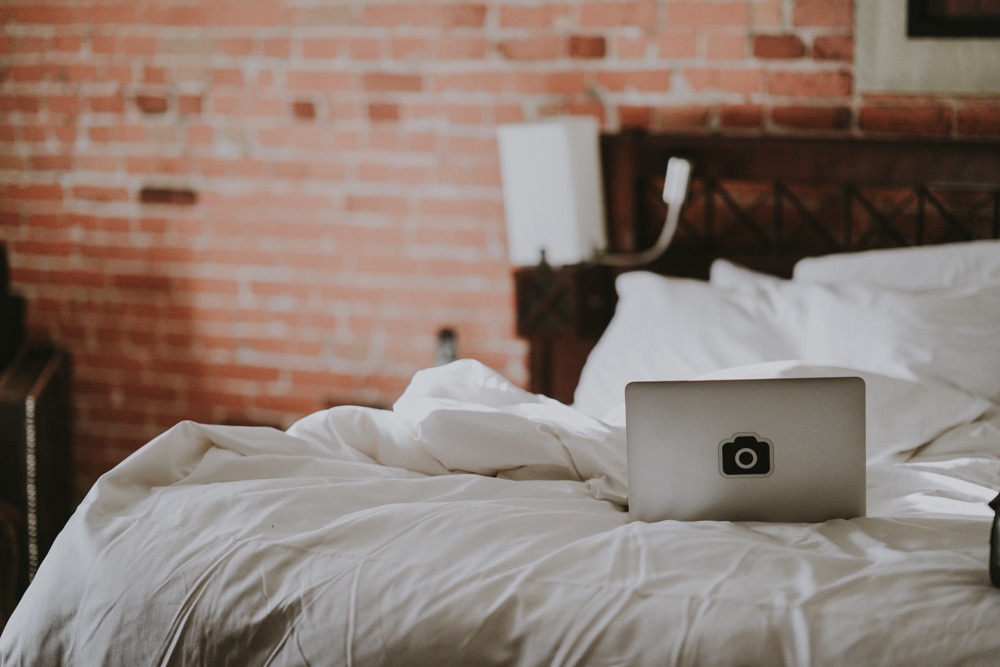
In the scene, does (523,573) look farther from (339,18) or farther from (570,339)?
(339,18)

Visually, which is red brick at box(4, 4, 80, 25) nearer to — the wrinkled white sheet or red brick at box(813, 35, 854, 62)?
the wrinkled white sheet

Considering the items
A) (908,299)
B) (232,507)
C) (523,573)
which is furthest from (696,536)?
(908,299)

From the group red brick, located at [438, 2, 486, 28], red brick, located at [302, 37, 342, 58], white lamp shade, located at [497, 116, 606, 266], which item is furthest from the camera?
red brick, located at [302, 37, 342, 58]

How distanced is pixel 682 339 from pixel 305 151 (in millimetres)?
1297

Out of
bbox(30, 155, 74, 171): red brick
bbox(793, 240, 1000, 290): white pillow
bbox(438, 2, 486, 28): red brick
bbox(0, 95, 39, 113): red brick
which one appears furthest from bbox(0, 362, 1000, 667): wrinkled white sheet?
bbox(0, 95, 39, 113): red brick

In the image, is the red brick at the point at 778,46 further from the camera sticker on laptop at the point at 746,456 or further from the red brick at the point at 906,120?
the camera sticker on laptop at the point at 746,456

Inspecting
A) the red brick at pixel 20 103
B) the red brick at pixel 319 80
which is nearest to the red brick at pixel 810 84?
the red brick at pixel 319 80

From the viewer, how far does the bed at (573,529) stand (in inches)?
47.1

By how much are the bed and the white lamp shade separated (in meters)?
0.25

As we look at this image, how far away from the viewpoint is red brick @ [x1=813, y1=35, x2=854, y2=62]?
2.54 metres

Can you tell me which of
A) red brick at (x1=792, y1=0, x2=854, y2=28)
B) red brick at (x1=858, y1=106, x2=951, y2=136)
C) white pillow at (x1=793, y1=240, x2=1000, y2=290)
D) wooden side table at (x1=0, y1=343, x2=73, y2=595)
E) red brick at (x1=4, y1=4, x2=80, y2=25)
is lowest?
wooden side table at (x1=0, y1=343, x2=73, y2=595)

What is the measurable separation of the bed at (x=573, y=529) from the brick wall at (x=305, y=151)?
0.57 meters

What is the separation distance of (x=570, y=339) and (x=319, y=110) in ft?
3.20

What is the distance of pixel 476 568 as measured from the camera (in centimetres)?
129
